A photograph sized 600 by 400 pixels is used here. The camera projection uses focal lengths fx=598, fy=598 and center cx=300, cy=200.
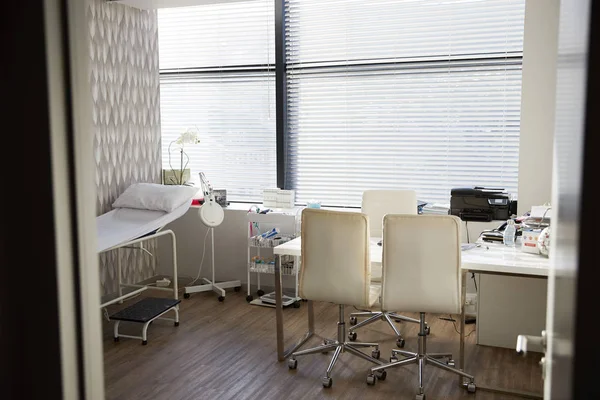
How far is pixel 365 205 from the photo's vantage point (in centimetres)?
452

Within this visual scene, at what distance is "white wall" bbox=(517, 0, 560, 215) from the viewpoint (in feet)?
14.0

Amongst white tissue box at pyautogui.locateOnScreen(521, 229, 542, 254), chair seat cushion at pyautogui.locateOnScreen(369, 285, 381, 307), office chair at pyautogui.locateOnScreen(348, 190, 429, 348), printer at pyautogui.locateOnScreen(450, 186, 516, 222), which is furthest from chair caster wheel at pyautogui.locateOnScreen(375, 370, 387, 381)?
printer at pyautogui.locateOnScreen(450, 186, 516, 222)

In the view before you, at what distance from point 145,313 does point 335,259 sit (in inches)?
63.9

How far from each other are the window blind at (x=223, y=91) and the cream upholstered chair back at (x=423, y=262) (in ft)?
8.78

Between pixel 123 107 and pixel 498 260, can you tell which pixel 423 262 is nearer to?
pixel 498 260

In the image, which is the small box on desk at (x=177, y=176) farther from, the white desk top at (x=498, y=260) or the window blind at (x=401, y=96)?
the white desk top at (x=498, y=260)

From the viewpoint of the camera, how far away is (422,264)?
325 centimetres

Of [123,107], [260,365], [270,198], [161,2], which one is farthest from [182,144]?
[260,365]

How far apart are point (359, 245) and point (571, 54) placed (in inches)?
103

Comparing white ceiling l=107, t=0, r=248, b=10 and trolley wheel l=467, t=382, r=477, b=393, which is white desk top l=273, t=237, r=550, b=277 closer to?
trolley wheel l=467, t=382, r=477, b=393

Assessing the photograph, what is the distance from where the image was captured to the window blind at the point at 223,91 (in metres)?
5.70

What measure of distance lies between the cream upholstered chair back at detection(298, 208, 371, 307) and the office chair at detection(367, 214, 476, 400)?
5.7 inches

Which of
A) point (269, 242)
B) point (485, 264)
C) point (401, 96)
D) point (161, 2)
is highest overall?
point (161, 2)

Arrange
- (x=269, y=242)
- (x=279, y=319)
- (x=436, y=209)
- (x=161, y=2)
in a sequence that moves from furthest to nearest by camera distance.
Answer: (x=161, y=2) < (x=269, y=242) < (x=436, y=209) < (x=279, y=319)
